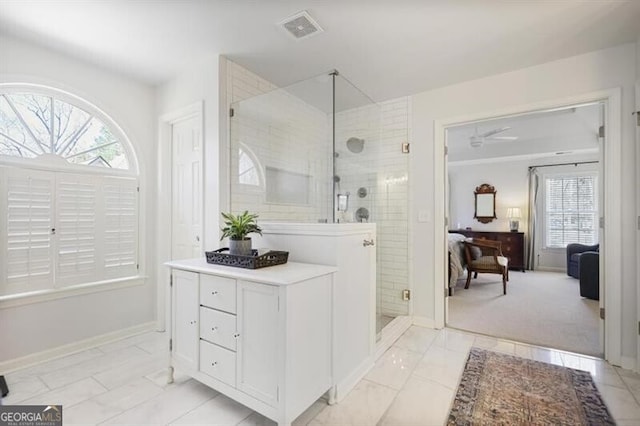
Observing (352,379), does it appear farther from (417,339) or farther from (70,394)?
(70,394)

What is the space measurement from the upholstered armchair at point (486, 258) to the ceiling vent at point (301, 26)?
386 cm

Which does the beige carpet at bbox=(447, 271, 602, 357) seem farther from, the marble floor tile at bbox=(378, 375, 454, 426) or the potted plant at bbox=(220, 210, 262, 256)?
the potted plant at bbox=(220, 210, 262, 256)

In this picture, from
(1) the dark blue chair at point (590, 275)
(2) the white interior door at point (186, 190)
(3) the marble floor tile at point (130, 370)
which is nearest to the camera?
(3) the marble floor tile at point (130, 370)

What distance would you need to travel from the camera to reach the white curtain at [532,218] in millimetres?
6383

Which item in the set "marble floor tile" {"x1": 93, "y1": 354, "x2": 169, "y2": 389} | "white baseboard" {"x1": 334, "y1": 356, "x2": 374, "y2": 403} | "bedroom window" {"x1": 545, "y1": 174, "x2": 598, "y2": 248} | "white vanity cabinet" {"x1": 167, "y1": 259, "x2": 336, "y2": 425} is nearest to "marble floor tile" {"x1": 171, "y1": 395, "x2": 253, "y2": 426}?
"white vanity cabinet" {"x1": 167, "y1": 259, "x2": 336, "y2": 425}

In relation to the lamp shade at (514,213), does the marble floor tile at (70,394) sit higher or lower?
lower

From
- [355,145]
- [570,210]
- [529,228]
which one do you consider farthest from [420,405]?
[570,210]

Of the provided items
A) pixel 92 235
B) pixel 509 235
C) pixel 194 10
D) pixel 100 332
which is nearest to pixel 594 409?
pixel 194 10

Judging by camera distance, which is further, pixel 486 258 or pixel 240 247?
pixel 486 258

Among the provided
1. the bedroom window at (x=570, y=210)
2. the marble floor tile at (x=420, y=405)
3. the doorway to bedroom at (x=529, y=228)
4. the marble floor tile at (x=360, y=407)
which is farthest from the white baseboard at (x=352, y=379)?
the bedroom window at (x=570, y=210)

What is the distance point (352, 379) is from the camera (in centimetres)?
203

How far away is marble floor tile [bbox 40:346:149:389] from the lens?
212 cm

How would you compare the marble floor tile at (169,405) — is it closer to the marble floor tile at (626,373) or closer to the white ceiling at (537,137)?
the marble floor tile at (626,373)

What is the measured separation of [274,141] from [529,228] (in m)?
6.11
